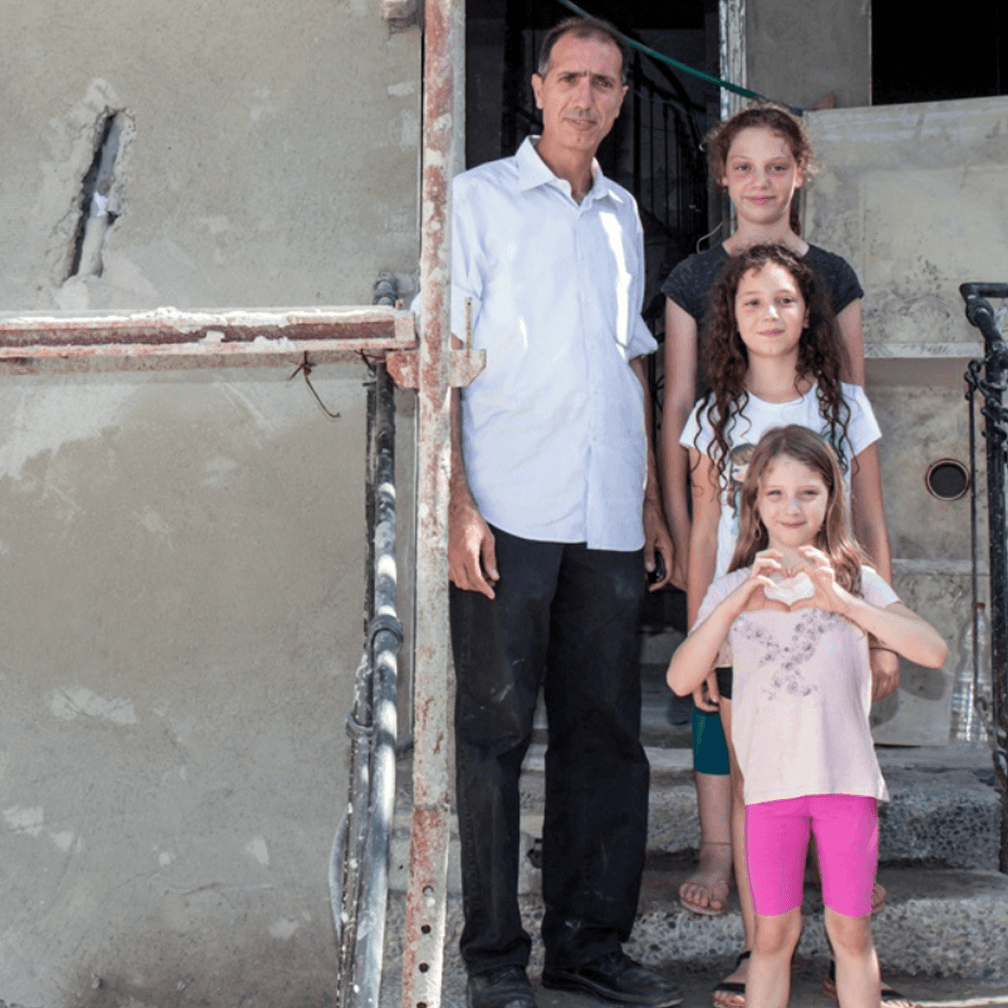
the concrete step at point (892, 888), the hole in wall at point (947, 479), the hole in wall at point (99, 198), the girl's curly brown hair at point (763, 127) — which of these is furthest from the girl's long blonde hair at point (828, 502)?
the hole in wall at point (99, 198)

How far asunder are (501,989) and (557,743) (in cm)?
52

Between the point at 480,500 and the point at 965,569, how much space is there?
1.97 m

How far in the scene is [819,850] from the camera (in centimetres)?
246

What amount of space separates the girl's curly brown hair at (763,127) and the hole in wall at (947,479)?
54.7 inches

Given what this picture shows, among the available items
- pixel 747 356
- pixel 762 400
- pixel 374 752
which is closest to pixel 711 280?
pixel 747 356

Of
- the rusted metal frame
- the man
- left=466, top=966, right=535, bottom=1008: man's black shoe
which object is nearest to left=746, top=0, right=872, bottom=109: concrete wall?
the man

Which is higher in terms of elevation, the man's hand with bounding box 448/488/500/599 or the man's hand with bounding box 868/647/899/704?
the man's hand with bounding box 448/488/500/599

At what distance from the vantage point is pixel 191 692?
391 cm

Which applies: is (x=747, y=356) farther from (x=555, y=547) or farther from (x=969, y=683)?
(x=969, y=683)

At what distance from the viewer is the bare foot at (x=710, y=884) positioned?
2.97 metres

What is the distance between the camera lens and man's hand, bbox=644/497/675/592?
9.82ft

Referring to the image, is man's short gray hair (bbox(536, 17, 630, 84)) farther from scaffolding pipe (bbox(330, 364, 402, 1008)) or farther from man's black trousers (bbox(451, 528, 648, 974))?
man's black trousers (bbox(451, 528, 648, 974))

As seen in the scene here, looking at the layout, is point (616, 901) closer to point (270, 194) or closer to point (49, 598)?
point (49, 598)

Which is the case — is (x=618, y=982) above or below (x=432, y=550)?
below
